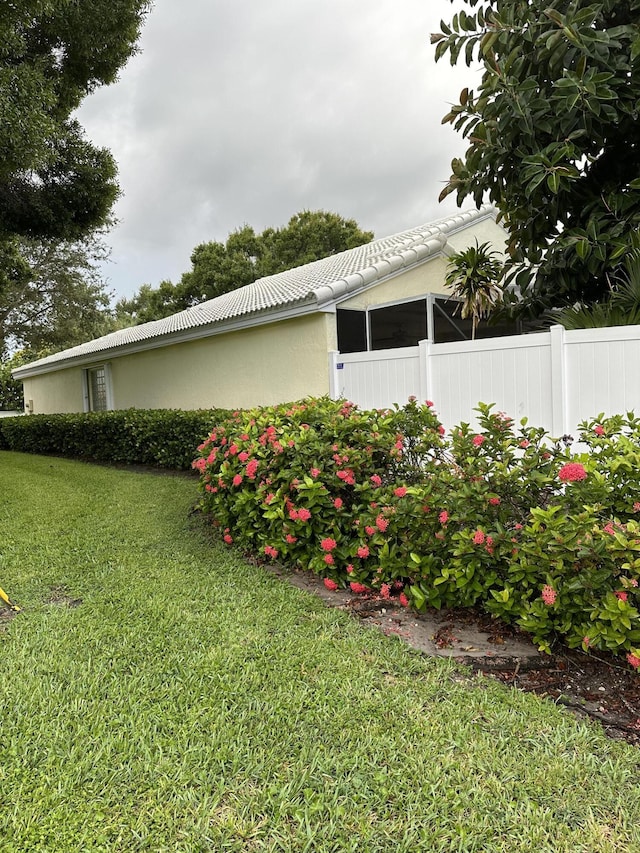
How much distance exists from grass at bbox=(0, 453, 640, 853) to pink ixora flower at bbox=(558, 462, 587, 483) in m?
1.16

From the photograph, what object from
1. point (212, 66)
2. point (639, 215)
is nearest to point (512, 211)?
point (639, 215)

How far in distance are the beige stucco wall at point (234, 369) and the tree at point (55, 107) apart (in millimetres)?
3515

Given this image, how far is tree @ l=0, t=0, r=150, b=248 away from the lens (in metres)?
6.64

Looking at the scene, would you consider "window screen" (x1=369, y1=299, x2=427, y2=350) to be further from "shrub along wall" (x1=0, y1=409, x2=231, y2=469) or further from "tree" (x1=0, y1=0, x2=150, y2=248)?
"tree" (x1=0, y1=0, x2=150, y2=248)

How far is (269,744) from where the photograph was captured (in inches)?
81.4

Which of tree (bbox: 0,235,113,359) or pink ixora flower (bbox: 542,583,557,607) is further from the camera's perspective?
tree (bbox: 0,235,113,359)

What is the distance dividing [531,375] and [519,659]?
3.57 m

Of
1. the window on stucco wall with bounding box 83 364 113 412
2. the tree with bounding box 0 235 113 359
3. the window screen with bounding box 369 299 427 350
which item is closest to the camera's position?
the window screen with bounding box 369 299 427 350

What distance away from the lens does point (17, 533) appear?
5.20 meters

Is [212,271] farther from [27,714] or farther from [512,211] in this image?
[27,714]

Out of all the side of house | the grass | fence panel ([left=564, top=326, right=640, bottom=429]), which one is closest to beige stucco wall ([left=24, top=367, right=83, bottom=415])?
the side of house

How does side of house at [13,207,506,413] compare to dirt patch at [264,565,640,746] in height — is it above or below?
above

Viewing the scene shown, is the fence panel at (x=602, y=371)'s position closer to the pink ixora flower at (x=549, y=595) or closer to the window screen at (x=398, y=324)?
the pink ixora flower at (x=549, y=595)

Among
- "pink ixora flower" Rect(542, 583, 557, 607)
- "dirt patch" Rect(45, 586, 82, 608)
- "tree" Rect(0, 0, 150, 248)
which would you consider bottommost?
"dirt patch" Rect(45, 586, 82, 608)
